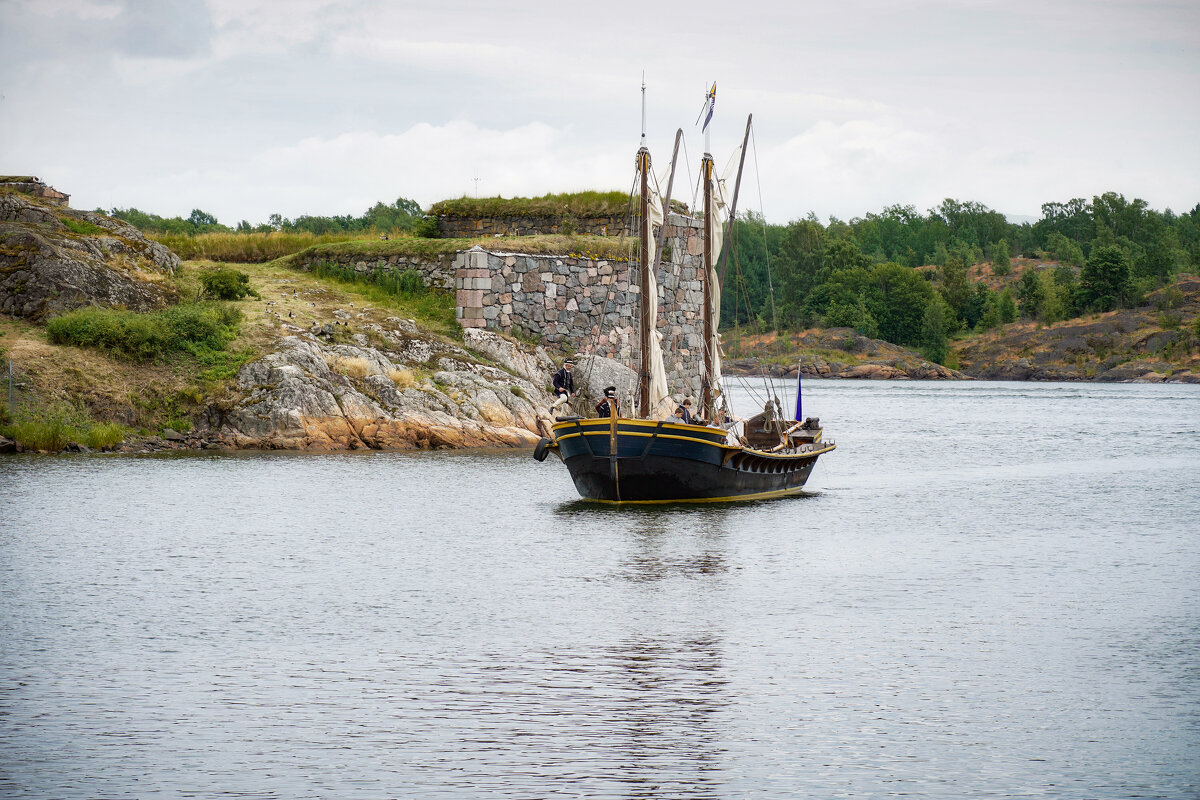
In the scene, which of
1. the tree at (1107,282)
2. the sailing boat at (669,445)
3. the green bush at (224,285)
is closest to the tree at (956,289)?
the tree at (1107,282)

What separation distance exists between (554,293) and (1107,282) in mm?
101511

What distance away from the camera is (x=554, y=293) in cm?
4294

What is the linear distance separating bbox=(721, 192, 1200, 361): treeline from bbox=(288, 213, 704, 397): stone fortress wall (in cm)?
6703

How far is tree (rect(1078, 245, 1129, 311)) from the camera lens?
129 meters

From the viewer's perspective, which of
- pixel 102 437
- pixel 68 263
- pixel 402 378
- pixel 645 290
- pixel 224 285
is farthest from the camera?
pixel 224 285

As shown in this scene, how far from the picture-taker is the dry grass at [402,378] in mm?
36844

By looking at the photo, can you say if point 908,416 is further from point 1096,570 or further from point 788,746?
point 788,746

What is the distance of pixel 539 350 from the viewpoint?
42031 mm

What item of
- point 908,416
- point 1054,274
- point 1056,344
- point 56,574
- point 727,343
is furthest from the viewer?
point 1054,274

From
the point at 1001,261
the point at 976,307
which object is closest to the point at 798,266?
the point at 976,307

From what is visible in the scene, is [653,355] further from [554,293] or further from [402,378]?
[554,293]

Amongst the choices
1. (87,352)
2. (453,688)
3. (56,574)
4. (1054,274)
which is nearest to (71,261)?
(87,352)

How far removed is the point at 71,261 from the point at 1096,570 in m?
29.8

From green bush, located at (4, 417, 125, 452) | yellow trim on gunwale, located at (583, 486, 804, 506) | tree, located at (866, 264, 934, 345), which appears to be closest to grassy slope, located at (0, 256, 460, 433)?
green bush, located at (4, 417, 125, 452)
